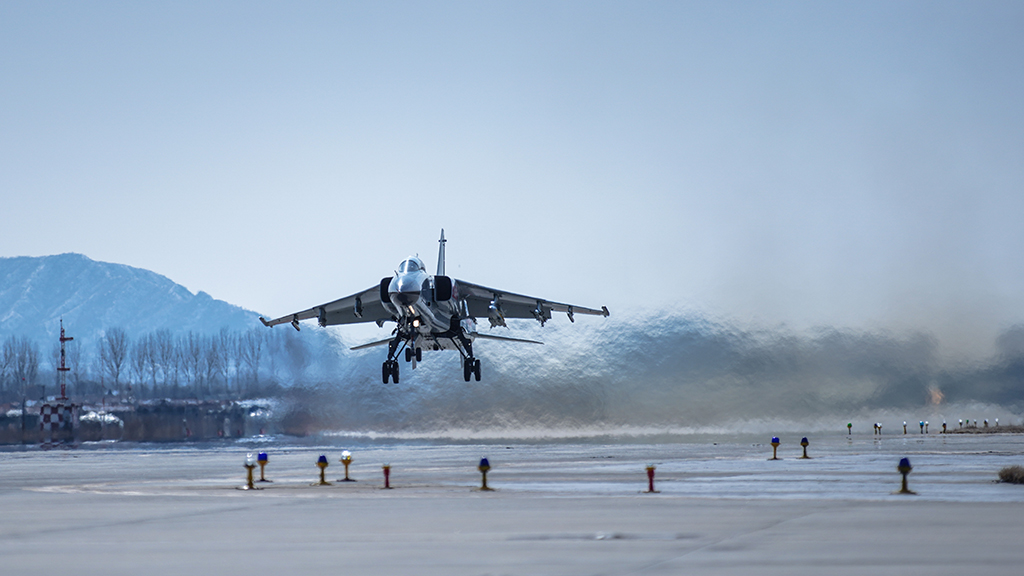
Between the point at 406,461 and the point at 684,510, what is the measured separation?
80.3 feet

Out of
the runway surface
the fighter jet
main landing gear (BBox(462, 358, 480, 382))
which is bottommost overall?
the runway surface

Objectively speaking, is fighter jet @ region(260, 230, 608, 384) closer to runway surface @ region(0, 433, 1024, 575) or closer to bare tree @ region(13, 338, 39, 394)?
runway surface @ region(0, 433, 1024, 575)

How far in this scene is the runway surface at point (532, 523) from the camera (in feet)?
38.5

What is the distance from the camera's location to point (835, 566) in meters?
11.1

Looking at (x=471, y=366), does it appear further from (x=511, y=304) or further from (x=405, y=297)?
(x=405, y=297)

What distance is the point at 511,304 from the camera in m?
51.1

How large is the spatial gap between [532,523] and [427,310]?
23750 millimetres

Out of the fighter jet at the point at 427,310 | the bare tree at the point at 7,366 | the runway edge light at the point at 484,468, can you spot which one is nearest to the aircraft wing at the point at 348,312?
the fighter jet at the point at 427,310

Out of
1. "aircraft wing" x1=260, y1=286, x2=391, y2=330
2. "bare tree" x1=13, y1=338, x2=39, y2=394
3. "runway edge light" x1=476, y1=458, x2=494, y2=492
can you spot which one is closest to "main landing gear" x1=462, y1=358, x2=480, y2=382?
"aircraft wing" x1=260, y1=286, x2=391, y2=330

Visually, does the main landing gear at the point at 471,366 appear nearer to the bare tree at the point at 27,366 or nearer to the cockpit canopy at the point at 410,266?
the cockpit canopy at the point at 410,266

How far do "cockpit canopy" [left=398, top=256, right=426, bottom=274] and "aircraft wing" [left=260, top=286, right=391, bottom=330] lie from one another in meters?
6.84

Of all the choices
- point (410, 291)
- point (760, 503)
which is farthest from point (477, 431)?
point (760, 503)

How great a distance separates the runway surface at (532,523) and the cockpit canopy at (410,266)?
880 cm

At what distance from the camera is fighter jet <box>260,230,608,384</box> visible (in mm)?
38969
